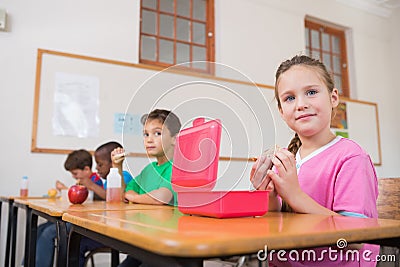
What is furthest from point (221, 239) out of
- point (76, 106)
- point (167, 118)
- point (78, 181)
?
point (76, 106)

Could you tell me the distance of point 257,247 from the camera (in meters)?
0.43

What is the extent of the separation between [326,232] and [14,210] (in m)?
2.05

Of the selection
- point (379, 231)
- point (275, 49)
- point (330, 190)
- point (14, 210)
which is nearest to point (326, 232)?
point (379, 231)

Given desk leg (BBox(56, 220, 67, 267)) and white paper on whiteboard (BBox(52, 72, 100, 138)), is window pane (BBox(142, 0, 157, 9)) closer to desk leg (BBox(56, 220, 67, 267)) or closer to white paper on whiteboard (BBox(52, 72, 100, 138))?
white paper on whiteboard (BBox(52, 72, 100, 138))

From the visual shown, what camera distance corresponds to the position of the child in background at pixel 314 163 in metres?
0.81

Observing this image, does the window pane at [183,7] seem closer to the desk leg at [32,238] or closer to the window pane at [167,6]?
the window pane at [167,6]

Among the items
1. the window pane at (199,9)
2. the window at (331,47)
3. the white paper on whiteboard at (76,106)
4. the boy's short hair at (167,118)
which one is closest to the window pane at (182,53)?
the window pane at (199,9)

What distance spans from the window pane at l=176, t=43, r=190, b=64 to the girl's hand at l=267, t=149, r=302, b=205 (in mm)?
2759

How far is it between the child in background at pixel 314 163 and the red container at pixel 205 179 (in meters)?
0.10

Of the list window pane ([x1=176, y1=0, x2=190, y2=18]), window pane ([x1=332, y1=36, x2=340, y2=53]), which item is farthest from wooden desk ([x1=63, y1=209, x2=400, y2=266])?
window pane ([x1=332, y1=36, x2=340, y2=53])

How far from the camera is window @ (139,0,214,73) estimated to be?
3.34 metres

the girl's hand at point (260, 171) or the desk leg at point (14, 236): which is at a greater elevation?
the girl's hand at point (260, 171)

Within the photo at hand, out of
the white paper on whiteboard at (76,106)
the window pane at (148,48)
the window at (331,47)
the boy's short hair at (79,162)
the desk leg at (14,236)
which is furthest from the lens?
the window at (331,47)

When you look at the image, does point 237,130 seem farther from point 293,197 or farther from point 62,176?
point 62,176
